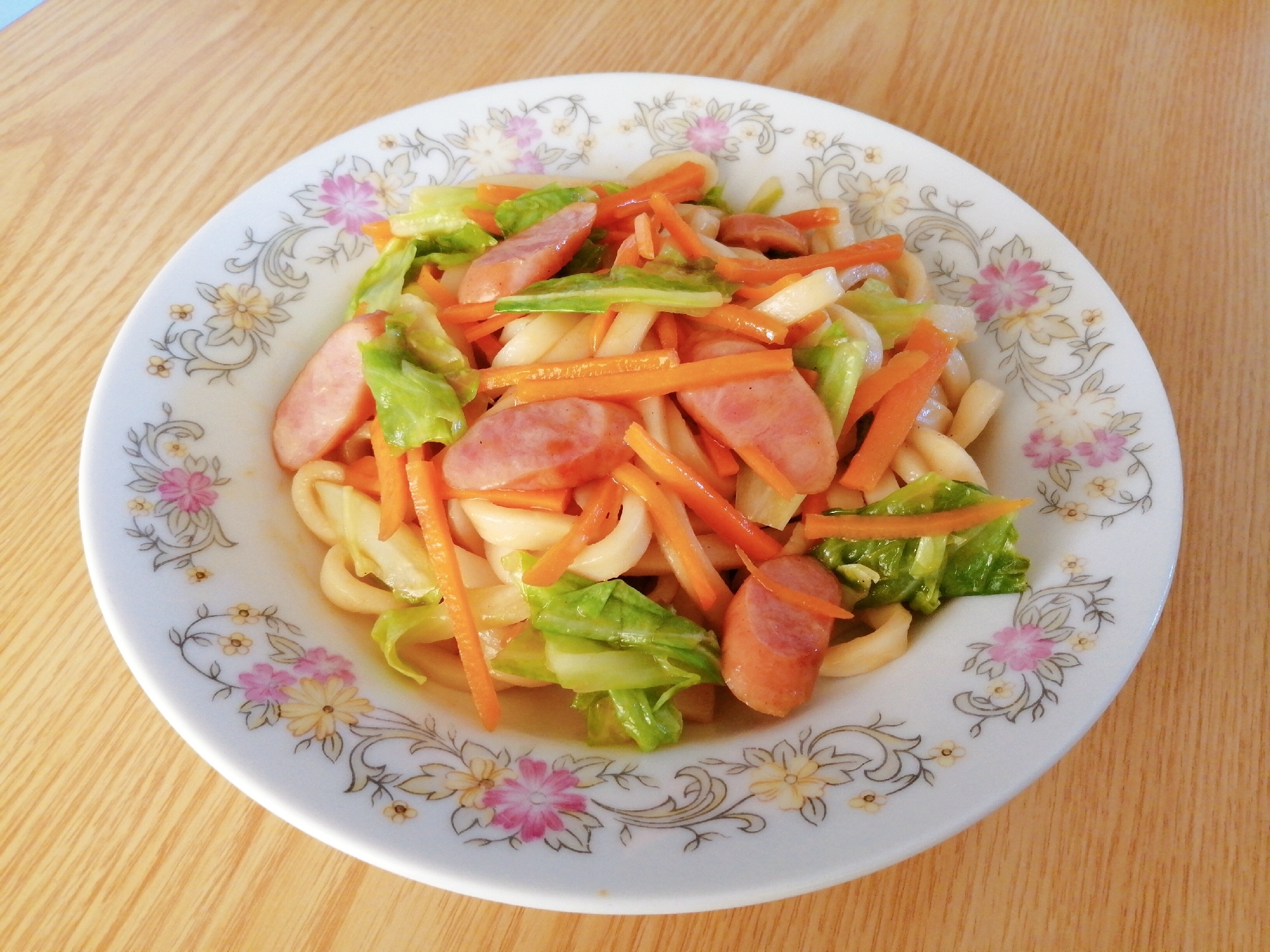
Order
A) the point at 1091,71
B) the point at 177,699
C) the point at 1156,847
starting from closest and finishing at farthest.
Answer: the point at 177,699 < the point at 1156,847 < the point at 1091,71

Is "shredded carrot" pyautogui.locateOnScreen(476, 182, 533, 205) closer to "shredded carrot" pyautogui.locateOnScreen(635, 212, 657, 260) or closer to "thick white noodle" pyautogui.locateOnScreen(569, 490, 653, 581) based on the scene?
"shredded carrot" pyautogui.locateOnScreen(635, 212, 657, 260)

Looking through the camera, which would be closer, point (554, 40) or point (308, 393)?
point (308, 393)

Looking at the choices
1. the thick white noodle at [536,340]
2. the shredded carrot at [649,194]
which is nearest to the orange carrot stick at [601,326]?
the thick white noodle at [536,340]

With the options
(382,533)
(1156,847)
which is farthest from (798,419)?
(1156,847)

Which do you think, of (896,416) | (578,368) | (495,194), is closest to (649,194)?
(495,194)

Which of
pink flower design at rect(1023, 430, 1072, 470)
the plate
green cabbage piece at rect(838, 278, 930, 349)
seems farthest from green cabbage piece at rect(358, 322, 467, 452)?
pink flower design at rect(1023, 430, 1072, 470)

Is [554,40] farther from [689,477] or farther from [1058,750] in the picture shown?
[1058,750]

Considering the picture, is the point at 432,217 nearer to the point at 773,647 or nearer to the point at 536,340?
the point at 536,340
